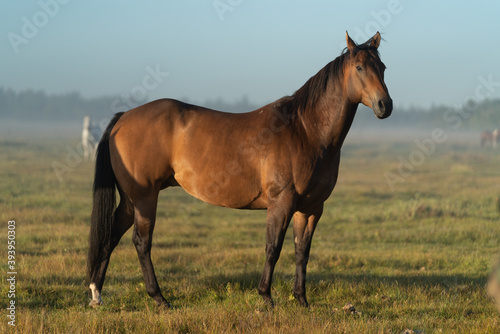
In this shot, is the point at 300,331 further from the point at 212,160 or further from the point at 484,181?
the point at 484,181

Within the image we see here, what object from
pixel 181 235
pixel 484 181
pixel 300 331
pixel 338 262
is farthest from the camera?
pixel 484 181

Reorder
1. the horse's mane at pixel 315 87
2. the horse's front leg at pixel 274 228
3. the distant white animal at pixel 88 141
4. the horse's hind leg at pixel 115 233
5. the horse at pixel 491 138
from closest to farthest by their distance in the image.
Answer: the horse's front leg at pixel 274 228
the horse's mane at pixel 315 87
the horse's hind leg at pixel 115 233
the distant white animal at pixel 88 141
the horse at pixel 491 138

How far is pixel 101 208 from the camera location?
19.1 feet

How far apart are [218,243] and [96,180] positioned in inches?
202

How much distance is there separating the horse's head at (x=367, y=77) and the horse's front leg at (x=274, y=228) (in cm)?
121

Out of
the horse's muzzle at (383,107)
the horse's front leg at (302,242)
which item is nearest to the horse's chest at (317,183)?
the horse's front leg at (302,242)

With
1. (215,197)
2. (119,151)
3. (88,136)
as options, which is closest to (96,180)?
(119,151)

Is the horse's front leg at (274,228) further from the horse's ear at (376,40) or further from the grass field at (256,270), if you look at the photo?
the horse's ear at (376,40)

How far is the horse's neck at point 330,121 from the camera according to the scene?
5.38 meters

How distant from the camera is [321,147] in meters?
5.38

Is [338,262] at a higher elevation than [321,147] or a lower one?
lower

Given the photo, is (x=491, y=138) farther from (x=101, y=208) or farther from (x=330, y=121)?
(x=101, y=208)

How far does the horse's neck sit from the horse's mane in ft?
0.32

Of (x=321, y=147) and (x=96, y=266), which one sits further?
(x=96, y=266)
